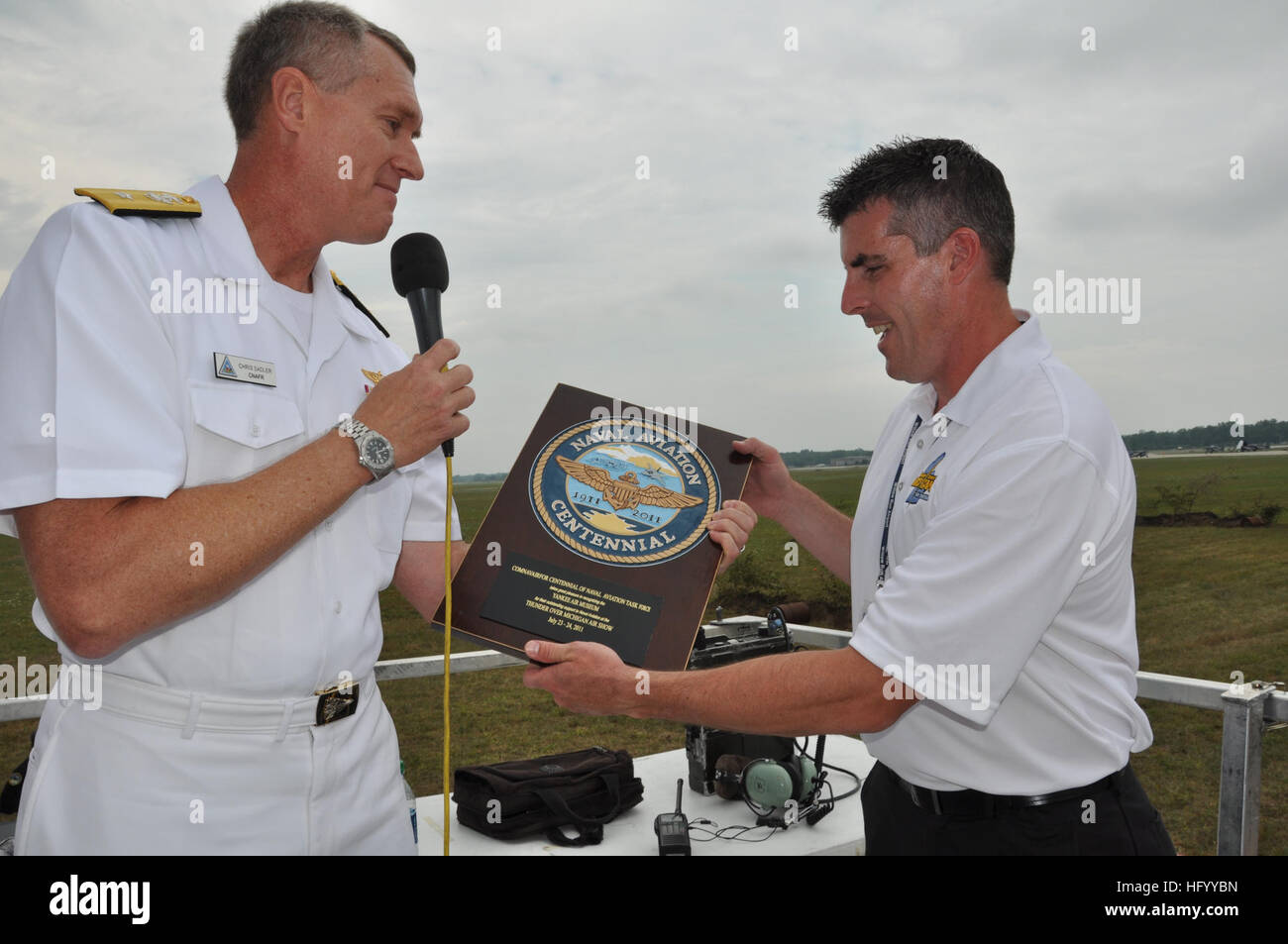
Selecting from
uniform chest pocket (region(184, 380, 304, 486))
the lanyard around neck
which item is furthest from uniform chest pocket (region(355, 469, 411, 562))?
the lanyard around neck

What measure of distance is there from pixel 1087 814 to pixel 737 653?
190 centimetres

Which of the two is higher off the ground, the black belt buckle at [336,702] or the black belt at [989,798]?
the black belt buckle at [336,702]

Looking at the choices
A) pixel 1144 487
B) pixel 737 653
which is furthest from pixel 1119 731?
pixel 1144 487

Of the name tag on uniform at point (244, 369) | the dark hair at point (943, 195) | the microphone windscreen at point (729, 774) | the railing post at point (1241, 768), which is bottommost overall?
the microphone windscreen at point (729, 774)

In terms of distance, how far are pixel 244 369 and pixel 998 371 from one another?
196 cm

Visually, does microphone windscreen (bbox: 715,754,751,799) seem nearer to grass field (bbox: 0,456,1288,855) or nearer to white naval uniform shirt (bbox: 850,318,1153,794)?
white naval uniform shirt (bbox: 850,318,1153,794)

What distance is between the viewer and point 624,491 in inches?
97.3

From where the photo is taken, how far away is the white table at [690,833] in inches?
130

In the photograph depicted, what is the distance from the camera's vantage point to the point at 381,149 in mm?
2094

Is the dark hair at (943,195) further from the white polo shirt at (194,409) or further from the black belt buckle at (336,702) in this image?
the black belt buckle at (336,702)

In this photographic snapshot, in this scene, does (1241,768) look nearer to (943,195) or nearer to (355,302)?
(943,195)

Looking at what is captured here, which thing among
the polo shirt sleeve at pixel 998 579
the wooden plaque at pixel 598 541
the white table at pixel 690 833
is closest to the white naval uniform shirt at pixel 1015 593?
the polo shirt sleeve at pixel 998 579

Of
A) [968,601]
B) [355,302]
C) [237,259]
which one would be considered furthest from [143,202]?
[968,601]
